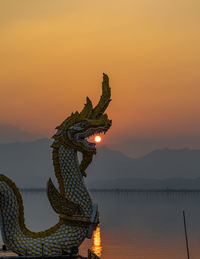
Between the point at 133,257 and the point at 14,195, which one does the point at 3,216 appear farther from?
the point at 133,257

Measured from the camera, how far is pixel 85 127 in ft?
50.4

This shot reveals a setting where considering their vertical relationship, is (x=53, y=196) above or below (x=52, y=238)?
above

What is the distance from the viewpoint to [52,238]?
49.6 feet

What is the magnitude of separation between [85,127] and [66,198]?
2326mm

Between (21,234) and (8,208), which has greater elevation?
(8,208)

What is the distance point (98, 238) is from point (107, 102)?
30088 mm

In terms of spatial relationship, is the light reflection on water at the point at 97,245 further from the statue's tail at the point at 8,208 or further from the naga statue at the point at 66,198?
the statue's tail at the point at 8,208

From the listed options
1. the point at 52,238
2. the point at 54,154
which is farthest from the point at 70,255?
the point at 54,154

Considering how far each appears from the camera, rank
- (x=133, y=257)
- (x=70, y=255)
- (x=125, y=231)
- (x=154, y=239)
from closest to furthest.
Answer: (x=70, y=255) → (x=133, y=257) → (x=154, y=239) → (x=125, y=231)

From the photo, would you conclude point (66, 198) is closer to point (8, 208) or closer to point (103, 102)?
point (8, 208)

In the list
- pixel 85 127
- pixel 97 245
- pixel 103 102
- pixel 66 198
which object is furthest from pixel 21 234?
pixel 97 245

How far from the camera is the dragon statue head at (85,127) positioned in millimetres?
15352

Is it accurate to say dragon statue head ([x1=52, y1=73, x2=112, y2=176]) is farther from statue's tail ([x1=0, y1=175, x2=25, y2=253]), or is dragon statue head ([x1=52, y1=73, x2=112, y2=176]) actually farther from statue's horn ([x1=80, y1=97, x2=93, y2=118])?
statue's tail ([x1=0, y1=175, x2=25, y2=253])

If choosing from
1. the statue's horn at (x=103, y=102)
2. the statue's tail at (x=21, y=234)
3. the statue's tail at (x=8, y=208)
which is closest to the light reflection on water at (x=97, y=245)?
the statue's tail at (x=21, y=234)
